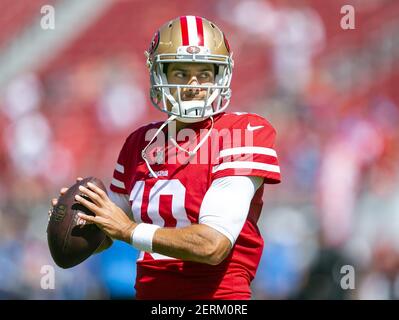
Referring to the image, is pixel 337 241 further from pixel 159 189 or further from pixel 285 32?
pixel 159 189

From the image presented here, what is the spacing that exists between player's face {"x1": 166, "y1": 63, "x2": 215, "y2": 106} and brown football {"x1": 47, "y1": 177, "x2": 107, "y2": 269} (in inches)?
16.8

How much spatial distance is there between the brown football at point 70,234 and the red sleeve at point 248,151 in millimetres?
454

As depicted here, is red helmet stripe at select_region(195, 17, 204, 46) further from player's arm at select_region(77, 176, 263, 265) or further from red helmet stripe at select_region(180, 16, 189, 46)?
player's arm at select_region(77, 176, 263, 265)

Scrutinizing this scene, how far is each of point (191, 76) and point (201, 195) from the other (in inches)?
16.4

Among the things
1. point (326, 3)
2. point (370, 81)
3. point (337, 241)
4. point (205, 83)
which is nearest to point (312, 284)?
point (337, 241)

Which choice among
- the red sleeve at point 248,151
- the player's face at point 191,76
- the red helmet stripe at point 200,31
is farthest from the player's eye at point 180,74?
the red sleeve at point 248,151

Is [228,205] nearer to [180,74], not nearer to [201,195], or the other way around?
[201,195]

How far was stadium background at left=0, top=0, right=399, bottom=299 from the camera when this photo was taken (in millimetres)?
5426

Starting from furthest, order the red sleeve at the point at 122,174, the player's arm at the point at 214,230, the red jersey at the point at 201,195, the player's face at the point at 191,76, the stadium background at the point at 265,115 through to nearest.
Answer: the stadium background at the point at 265,115 → the red sleeve at the point at 122,174 → the player's face at the point at 191,76 → the red jersey at the point at 201,195 → the player's arm at the point at 214,230

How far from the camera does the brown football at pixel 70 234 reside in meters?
2.69

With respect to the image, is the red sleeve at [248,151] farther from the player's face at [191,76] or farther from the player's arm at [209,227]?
the player's face at [191,76]

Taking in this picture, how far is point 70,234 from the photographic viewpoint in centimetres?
269

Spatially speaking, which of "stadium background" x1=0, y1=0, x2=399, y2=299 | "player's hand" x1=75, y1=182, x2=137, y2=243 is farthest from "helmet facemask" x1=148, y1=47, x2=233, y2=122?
"stadium background" x1=0, y1=0, x2=399, y2=299
